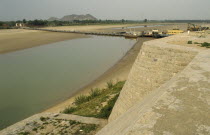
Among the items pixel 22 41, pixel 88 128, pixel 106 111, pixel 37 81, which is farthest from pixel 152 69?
pixel 22 41

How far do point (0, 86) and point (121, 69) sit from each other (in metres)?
13.5

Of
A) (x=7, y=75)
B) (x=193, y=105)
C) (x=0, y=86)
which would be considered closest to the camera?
(x=193, y=105)

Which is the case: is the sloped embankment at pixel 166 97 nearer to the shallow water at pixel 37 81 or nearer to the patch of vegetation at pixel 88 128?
the patch of vegetation at pixel 88 128

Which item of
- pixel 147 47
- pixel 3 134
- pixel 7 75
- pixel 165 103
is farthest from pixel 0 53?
pixel 165 103

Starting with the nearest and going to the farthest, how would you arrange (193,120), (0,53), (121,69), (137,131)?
(137,131)
(193,120)
(121,69)
(0,53)

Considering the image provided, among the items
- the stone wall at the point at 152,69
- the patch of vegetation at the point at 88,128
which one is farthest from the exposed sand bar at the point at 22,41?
the stone wall at the point at 152,69

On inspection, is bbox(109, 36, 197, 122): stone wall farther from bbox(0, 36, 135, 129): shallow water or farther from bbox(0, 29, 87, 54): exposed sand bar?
bbox(0, 29, 87, 54): exposed sand bar

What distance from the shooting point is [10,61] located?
2667 centimetres

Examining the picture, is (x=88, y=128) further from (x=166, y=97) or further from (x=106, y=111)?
(x=166, y=97)

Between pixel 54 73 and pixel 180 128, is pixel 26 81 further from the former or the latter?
pixel 180 128

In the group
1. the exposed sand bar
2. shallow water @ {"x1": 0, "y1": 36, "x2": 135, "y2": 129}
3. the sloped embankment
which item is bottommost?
shallow water @ {"x1": 0, "y1": 36, "x2": 135, "y2": 129}

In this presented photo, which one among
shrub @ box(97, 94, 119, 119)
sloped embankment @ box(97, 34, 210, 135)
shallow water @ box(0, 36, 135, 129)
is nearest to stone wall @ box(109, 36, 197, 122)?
sloped embankment @ box(97, 34, 210, 135)

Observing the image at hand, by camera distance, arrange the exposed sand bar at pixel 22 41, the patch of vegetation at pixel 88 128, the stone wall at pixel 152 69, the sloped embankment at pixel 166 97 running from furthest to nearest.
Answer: the exposed sand bar at pixel 22 41
the patch of vegetation at pixel 88 128
the stone wall at pixel 152 69
the sloped embankment at pixel 166 97

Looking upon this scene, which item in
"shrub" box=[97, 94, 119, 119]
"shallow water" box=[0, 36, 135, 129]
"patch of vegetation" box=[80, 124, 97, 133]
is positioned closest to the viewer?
"patch of vegetation" box=[80, 124, 97, 133]
